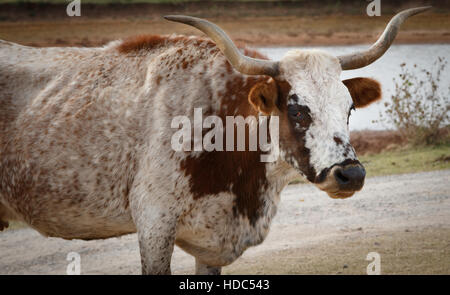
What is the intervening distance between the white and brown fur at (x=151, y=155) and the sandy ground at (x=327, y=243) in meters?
1.69

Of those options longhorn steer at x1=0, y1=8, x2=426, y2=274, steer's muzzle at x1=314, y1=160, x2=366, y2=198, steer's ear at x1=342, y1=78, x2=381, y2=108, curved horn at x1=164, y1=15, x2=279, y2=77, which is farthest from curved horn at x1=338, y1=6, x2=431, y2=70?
steer's muzzle at x1=314, y1=160, x2=366, y2=198

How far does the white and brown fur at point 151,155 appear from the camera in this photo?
416 centimetres

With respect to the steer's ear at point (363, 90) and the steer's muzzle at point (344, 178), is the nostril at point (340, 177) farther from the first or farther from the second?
the steer's ear at point (363, 90)

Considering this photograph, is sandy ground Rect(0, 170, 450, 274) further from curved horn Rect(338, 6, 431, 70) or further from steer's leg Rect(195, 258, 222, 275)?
curved horn Rect(338, 6, 431, 70)

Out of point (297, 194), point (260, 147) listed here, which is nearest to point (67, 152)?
point (260, 147)

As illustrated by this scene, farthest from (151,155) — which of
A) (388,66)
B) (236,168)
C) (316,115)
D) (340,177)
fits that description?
(388,66)

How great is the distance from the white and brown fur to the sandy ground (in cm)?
169

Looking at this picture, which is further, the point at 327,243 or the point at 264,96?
the point at 327,243

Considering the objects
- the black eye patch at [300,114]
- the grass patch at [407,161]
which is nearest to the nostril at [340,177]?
the black eye patch at [300,114]

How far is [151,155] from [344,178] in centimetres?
136

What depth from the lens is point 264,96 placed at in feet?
13.0

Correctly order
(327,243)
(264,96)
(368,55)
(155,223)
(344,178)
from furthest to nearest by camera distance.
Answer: (327,243)
(368,55)
(155,223)
(264,96)
(344,178)

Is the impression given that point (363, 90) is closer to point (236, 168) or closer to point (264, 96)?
point (264, 96)

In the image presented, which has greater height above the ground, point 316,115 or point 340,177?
point 316,115
